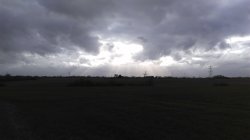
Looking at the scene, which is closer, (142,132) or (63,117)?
(142,132)

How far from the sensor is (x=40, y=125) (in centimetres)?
2266

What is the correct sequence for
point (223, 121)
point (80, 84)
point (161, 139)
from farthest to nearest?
1. point (80, 84)
2. point (223, 121)
3. point (161, 139)

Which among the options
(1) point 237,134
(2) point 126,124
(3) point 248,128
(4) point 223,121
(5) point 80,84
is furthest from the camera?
(5) point 80,84

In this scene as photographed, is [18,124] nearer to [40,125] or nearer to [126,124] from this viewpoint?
[40,125]

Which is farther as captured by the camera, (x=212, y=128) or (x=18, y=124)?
(x=18, y=124)

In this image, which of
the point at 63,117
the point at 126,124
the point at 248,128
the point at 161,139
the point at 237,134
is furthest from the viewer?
the point at 63,117

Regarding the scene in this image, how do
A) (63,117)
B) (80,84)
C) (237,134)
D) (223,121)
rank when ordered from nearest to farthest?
1. (237,134)
2. (223,121)
3. (63,117)
4. (80,84)

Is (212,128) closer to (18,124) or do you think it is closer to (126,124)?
(126,124)

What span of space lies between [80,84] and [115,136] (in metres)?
85.7

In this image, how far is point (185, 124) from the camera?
22.4 m

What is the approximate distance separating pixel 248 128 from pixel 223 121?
10.4 ft

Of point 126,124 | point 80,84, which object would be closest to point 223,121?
point 126,124

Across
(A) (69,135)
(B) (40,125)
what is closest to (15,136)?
(A) (69,135)

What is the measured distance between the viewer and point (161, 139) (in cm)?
1736
